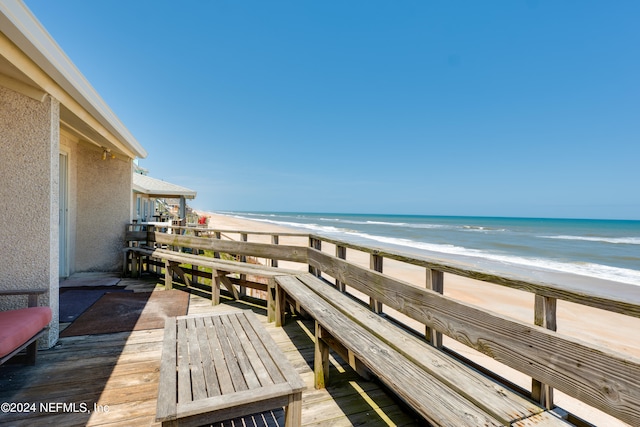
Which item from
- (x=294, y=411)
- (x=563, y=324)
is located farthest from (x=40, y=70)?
(x=563, y=324)

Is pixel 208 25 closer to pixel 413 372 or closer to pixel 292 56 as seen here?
pixel 292 56

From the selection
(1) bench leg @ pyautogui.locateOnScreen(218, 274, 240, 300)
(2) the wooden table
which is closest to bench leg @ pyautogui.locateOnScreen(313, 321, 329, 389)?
(2) the wooden table

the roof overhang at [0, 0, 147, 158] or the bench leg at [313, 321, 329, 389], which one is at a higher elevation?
the roof overhang at [0, 0, 147, 158]

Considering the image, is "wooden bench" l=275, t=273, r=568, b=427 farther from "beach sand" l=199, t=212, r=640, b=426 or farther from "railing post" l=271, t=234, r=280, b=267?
"beach sand" l=199, t=212, r=640, b=426

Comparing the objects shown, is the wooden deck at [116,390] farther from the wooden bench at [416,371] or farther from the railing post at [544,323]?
the railing post at [544,323]

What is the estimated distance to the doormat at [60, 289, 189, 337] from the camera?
3.17 metres

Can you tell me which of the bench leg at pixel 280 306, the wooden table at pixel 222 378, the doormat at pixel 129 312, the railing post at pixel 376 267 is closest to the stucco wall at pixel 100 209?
the doormat at pixel 129 312

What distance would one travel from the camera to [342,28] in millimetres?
12875

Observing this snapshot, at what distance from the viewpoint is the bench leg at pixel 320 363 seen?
7.05ft

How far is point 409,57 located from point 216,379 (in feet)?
66.4

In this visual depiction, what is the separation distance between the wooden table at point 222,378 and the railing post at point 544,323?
1.11 metres

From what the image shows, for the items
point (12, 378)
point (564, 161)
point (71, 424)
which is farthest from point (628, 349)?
point (564, 161)

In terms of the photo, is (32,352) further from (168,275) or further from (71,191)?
(71,191)

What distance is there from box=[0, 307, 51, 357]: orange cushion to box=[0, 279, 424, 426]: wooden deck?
0.36 m
